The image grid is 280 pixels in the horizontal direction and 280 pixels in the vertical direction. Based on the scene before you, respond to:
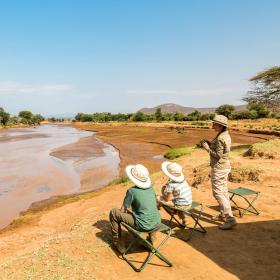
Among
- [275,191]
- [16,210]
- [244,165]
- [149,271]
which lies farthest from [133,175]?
[16,210]

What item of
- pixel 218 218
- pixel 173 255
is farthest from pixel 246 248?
pixel 173 255

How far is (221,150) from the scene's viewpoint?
720 centimetres

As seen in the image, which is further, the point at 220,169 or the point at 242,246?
the point at 220,169

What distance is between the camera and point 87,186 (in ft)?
59.0

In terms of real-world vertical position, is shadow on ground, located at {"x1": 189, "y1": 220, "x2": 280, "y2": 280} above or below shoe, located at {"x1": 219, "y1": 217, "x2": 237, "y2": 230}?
below

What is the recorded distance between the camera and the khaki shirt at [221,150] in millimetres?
7152

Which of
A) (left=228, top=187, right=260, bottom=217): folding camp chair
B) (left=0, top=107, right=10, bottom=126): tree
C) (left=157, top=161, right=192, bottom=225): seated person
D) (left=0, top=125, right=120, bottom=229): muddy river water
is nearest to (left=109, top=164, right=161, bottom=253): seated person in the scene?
(left=157, top=161, right=192, bottom=225): seated person

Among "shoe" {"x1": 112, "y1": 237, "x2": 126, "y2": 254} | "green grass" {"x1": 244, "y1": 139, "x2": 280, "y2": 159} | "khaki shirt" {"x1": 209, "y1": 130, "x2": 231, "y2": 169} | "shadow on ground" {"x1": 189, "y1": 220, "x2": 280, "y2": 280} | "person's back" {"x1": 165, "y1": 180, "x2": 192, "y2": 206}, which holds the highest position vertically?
"khaki shirt" {"x1": 209, "y1": 130, "x2": 231, "y2": 169}

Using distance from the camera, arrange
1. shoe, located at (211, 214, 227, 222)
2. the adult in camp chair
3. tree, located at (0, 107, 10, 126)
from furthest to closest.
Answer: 1. tree, located at (0, 107, 10, 126)
2. shoe, located at (211, 214, 227, 222)
3. the adult in camp chair

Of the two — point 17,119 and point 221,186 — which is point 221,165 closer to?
point 221,186

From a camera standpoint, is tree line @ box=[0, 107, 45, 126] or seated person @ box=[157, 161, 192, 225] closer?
seated person @ box=[157, 161, 192, 225]

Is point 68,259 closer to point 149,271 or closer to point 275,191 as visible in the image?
point 149,271

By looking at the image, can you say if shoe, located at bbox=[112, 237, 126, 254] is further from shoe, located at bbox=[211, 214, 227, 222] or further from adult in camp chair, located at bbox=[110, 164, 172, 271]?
shoe, located at bbox=[211, 214, 227, 222]

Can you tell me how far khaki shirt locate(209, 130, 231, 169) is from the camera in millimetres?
7152
